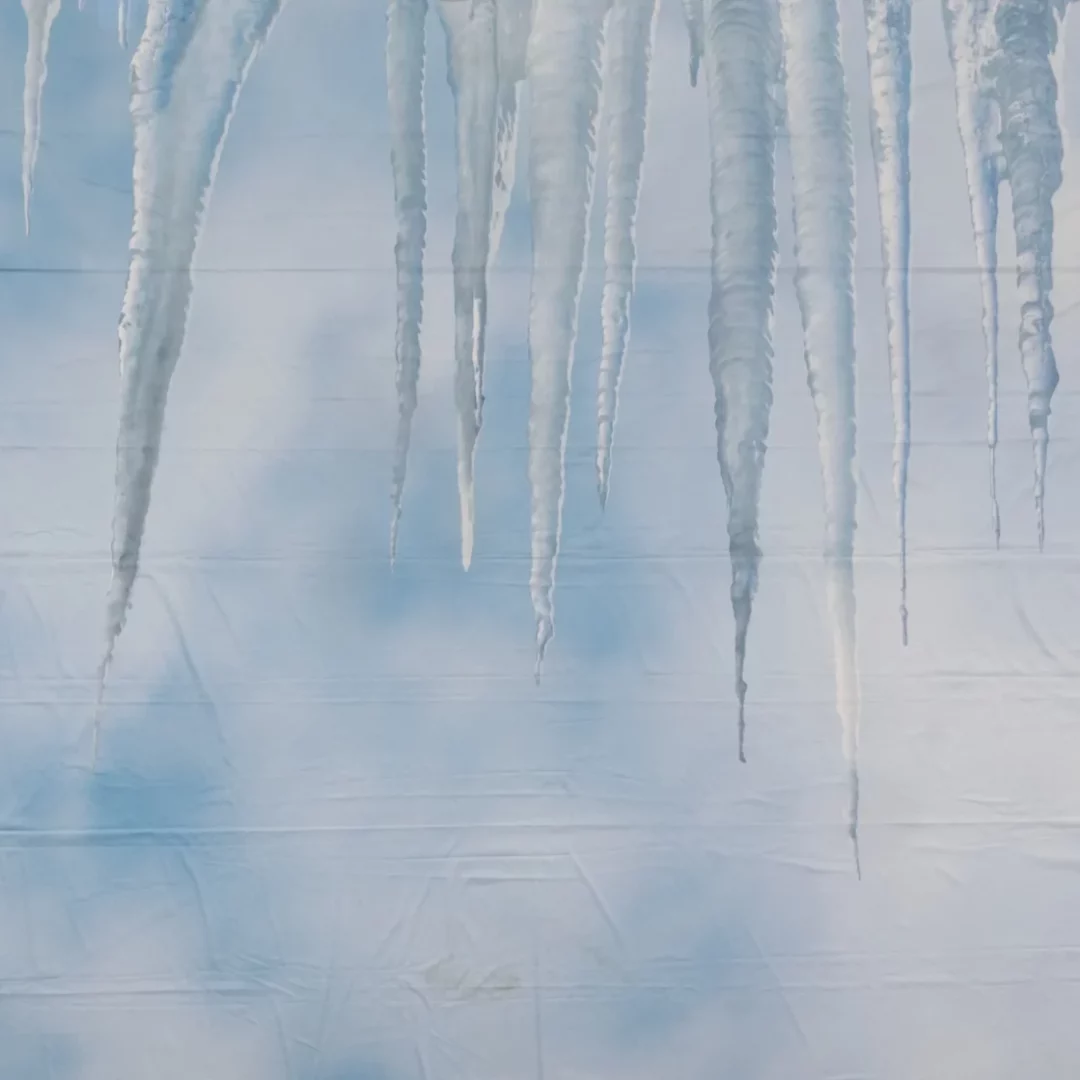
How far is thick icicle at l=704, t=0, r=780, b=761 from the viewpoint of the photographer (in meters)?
1.21

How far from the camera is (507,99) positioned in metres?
1.25

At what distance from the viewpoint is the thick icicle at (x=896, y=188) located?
1224 mm

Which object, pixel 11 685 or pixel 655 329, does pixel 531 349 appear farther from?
pixel 11 685

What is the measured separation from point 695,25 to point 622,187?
19 centimetres

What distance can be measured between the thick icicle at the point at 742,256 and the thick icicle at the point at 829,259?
0.03m

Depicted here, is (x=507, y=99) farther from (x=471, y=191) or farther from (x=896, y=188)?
(x=896, y=188)

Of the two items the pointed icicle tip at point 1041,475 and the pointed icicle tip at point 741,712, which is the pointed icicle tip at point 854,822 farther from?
the pointed icicle tip at point 1041,475

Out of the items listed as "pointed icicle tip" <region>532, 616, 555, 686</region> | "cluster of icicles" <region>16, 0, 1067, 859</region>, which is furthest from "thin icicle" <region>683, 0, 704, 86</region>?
"pointed icicle tip" <region>532, 616, 555, 686</region>

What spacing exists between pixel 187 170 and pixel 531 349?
0.40 meters

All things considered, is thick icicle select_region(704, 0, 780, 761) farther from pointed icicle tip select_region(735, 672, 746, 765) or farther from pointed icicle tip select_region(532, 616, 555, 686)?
pointed icicle tip select_region(532, 616, 555, 686)

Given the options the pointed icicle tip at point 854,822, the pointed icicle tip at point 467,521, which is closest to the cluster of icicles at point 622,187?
the pointed icicle tip at point 467,521

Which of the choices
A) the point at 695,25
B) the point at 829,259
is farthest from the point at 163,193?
the point at 829,259

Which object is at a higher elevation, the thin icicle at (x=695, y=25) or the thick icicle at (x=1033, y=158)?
the thin icicle at (x=695, y=25)

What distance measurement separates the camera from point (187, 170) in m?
1.23
